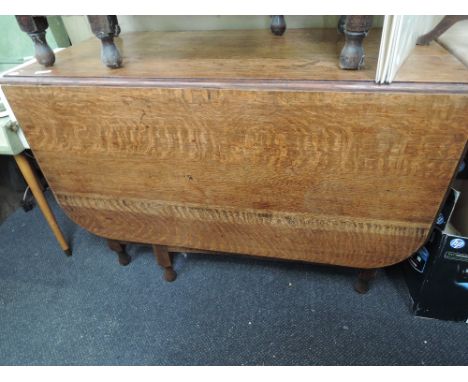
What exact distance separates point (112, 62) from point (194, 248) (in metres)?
0.56

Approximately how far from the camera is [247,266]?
1.29m

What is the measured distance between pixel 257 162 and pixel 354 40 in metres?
0.32

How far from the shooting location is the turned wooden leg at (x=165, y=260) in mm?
1143

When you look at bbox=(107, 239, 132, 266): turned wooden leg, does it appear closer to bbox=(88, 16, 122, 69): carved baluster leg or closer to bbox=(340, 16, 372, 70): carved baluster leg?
bbox=(88, 16, 122, 69): carved baluster leg

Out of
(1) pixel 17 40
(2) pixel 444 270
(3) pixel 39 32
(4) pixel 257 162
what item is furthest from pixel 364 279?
(1) pixel 17 40

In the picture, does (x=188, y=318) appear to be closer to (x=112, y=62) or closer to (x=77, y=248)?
(x=77, y=248)

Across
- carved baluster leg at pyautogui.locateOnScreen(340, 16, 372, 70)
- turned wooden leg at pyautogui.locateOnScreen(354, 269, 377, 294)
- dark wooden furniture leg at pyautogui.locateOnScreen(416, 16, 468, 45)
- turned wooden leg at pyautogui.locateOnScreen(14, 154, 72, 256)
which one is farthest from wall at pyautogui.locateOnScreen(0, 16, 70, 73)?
turned wooden leg at pyautogui.locateOnScreen(354, 269, 377, 294)

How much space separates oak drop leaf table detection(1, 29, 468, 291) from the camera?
0.71 meters

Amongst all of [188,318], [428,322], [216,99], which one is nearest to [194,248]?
[188,318]

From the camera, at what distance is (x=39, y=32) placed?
2.73ft

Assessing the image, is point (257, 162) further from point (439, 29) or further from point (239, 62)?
point (439, 29)

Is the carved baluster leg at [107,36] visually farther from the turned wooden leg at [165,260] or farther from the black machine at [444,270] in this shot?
the black machine at [444,270]

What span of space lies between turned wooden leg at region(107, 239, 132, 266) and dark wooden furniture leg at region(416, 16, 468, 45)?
1.06m

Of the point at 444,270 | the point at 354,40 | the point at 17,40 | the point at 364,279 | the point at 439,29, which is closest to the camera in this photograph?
the point at 354,40
